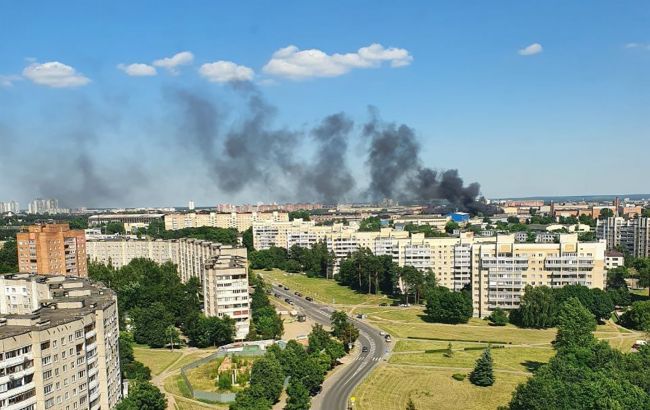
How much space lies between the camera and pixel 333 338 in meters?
50.8

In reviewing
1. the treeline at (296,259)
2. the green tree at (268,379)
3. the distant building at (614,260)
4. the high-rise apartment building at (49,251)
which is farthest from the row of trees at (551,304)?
the high-rise apartment building at (49,251)

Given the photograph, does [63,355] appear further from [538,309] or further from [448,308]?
[538,309]

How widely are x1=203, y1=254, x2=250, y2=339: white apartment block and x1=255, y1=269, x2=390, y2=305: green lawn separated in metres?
21.2

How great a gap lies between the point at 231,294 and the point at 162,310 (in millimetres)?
7018

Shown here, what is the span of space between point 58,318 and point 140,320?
23803mm

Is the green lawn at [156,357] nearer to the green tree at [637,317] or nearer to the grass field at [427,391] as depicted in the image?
the grass field at [427,391]

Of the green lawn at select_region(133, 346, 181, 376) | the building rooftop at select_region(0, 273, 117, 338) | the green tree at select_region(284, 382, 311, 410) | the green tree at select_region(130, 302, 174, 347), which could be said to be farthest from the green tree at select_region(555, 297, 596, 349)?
the green tree at select_region(130, 302, 174, 347)

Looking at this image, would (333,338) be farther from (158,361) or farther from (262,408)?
(262,408)

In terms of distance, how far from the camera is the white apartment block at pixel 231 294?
5303 cm

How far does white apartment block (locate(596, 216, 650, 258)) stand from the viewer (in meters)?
101

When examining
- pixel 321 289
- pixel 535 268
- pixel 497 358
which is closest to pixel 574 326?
pixel 497 358

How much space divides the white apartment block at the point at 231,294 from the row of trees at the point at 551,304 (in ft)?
95.3

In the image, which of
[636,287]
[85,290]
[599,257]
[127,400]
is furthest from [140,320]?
[636,287]

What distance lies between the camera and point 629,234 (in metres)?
107
